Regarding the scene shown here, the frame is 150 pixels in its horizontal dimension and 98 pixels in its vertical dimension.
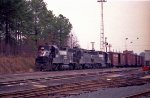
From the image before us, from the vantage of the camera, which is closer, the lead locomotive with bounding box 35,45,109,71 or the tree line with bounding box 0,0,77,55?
the lead locomotive with bounding box 35,45,109,71

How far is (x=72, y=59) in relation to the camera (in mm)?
47250

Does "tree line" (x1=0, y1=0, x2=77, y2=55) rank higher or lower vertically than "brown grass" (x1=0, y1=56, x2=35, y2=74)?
higher

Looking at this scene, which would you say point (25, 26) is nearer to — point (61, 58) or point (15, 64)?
point (15, 64)

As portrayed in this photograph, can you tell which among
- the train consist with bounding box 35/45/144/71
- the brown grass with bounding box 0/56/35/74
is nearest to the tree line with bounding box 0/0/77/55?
the brown grass with bounding box 0/56/35/74

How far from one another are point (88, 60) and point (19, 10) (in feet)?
45.4

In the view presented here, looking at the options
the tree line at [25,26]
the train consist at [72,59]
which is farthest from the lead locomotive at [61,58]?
the tree line at [25,26]

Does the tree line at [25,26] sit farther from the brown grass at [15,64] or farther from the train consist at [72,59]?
the train consist at [72,59]

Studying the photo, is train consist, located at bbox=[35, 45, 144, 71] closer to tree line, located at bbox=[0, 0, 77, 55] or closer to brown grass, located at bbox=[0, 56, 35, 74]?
brown grass, located at bbox=[0, 56, 35, 74]

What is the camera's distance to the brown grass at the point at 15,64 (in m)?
42.6

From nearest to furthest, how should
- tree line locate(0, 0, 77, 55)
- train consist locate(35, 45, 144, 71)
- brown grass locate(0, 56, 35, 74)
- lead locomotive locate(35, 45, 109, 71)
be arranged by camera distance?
brown grass locate(0, 56, 35, 74), lead locomotive locate(35, 45, 109, 71), train consist locate(35, 45, 144, 71), tree line locate(0, 0, 77, 55)

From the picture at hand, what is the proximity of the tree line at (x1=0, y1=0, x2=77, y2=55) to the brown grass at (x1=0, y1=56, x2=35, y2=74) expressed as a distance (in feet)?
8.75

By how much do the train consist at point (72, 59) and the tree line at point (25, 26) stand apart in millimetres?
6502

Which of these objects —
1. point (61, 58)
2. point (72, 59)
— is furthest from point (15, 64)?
point (72, 59)

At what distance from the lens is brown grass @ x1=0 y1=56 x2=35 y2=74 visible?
42.6 m
